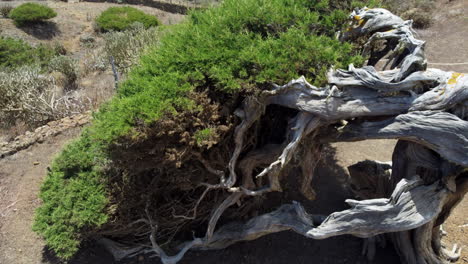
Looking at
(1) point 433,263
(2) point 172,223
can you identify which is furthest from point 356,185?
(2) point 172,223

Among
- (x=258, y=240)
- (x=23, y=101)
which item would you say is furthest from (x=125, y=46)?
(x=258, y=240)

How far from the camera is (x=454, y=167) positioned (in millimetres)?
2703

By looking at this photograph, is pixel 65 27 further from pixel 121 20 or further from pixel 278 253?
pixel 278 253

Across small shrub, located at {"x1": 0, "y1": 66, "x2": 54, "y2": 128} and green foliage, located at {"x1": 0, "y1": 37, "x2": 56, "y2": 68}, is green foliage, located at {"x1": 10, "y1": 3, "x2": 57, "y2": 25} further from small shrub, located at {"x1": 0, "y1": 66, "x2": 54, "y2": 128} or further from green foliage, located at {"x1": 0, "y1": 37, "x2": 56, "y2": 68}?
small shrub, located at {"x1": 0, "y1": 66, "x2": 54, "y2": 128}

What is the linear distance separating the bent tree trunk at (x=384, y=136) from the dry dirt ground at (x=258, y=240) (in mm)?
426

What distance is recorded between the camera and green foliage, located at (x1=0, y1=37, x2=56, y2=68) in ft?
37.6

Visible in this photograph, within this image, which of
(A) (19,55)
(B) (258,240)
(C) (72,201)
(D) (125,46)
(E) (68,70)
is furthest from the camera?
(A) (19,55)

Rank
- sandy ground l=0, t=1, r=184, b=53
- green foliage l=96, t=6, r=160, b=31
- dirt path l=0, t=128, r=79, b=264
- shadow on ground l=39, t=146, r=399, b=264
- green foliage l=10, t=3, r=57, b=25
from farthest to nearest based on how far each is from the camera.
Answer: green foliage l=10, t=3, r=57, b=25 < sandy ground l=0, t=1, r=184, b=53 < green foliage l=96, t=6, r=160, b=31 < dirt path l=0, t=128, r=79, b=264 < shadow on ground l=39, t=146, r=399, b=264

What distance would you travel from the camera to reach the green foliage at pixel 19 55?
11451mm

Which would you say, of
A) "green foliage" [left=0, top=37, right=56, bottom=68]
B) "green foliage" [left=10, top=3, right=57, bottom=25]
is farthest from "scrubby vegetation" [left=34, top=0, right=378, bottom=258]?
"green foliage" [left=10, top=3, right=57, bottom=25]

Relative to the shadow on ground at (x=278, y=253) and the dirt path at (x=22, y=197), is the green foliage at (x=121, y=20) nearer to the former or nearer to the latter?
the dirt path at (x=22, y=197)

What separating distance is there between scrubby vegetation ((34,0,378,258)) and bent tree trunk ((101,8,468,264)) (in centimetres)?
21

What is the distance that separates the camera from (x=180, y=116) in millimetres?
2734

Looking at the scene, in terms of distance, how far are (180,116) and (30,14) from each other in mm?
17148
